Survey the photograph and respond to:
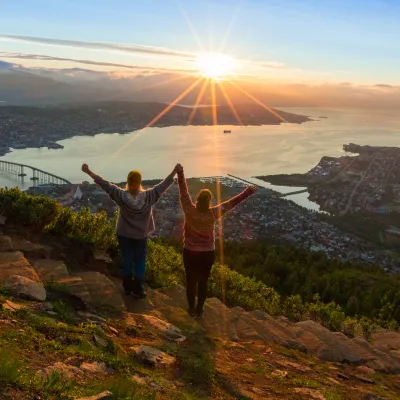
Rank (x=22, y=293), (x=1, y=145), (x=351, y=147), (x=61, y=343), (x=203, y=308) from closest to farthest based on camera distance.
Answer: (x=61, y=343), (x=22, y=293), (x=203, y=308), (x=1, y=145), (x=351, y=147)

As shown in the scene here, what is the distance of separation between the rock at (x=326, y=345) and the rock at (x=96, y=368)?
287 cm

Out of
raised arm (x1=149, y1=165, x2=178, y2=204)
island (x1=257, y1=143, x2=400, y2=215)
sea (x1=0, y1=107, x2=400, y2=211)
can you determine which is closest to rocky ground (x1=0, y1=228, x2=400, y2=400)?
raised arm (x1=149, y1=165, x2=178, y2=204)

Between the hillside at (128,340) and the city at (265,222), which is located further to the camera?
the city at (265,222)

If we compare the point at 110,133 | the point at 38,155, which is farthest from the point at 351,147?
the point at 38,155

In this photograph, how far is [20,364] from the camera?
7.47ft

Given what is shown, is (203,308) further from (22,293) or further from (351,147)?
(351,147)

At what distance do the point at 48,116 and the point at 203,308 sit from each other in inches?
5384

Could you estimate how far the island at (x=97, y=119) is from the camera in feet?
349

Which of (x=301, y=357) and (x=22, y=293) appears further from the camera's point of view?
(x=301, y=357)

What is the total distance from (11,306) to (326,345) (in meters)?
3.52

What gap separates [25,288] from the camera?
3.75 meters

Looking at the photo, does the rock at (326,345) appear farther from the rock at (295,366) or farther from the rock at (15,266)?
the rock at (15,266)

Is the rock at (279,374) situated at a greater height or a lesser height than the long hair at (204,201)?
lesser

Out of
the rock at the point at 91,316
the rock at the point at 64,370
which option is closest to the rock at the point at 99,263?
the rock at the point at 91,316
